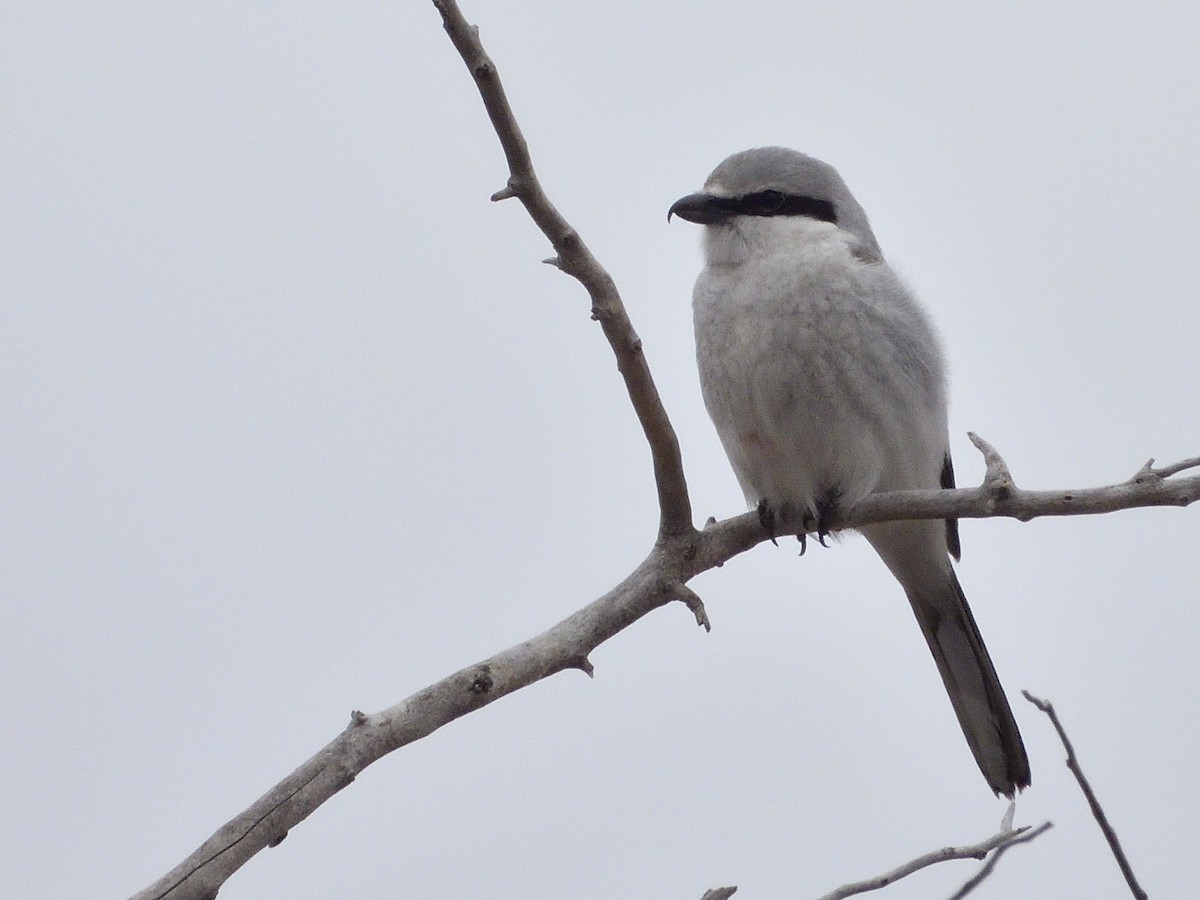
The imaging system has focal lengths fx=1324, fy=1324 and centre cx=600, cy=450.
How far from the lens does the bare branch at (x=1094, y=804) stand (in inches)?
94.5

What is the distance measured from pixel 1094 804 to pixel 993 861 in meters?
0.26

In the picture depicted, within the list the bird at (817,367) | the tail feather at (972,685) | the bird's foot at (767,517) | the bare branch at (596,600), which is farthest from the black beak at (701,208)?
the tail feather at (972,685)

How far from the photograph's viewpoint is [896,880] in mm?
2586

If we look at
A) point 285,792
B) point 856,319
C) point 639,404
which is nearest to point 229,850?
point 285,792

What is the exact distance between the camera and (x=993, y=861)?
2.73 meters

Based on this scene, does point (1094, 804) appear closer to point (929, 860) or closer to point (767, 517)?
point (929, 860)

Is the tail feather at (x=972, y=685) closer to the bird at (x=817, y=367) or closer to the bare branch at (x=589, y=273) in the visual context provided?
the bird at (x=817, y=367)

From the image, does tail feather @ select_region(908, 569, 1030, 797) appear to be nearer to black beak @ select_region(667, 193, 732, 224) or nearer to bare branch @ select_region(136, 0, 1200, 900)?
bare branch @ select_region(136, 0, 1200, 900)

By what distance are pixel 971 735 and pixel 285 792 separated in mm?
2691

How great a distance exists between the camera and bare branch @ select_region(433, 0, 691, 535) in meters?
2.64

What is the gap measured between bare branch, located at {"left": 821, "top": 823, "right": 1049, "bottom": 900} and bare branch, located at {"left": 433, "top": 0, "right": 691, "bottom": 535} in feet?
3.52

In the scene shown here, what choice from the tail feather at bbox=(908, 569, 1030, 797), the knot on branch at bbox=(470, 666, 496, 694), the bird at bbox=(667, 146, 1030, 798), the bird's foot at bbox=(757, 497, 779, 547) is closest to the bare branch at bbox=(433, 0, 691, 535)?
the bird's foot at bbox=(757, 497, 779, 547)

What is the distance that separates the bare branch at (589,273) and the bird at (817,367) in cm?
61

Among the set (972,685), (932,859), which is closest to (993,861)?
(932,859)
